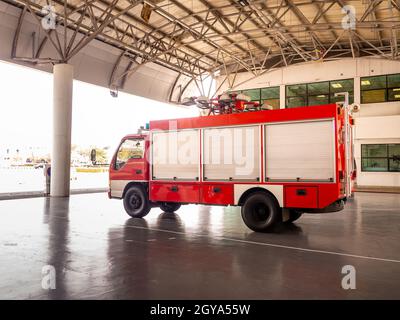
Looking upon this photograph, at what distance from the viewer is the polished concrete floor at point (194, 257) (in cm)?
416

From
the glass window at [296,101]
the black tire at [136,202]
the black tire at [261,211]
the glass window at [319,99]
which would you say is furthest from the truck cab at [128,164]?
the glass window at [296,101]

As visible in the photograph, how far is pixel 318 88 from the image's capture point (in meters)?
24.1

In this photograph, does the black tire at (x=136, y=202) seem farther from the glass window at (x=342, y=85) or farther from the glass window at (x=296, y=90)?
the glass window at (x=342, y=85)

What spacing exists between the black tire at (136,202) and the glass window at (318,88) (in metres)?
17.8

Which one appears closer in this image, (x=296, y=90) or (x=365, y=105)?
(x=365, y=105)

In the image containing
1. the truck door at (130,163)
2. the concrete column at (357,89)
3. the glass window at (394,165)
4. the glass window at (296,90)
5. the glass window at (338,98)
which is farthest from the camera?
the glass window at (296,90)

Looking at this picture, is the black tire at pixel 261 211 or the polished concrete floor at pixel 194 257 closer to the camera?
the polished concrete floor at pixel 194 257

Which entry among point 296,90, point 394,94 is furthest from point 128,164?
point 394,94

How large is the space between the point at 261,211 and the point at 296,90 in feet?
60.7

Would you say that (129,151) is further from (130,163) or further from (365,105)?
(365,105)

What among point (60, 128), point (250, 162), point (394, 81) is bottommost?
point (250, 162)

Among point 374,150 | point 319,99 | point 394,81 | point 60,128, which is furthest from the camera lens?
point 319,99

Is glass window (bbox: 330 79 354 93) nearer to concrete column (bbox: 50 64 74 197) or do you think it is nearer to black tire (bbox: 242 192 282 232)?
concrete column (bbox: 50 64 74 197)

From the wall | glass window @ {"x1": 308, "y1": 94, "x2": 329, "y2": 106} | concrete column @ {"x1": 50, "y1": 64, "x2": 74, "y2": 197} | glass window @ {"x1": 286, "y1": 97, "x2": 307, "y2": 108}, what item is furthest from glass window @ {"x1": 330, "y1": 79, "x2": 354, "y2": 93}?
concrete column @ {"x1": 50, "y1": 64, "x2": 74, "y2": 197}
